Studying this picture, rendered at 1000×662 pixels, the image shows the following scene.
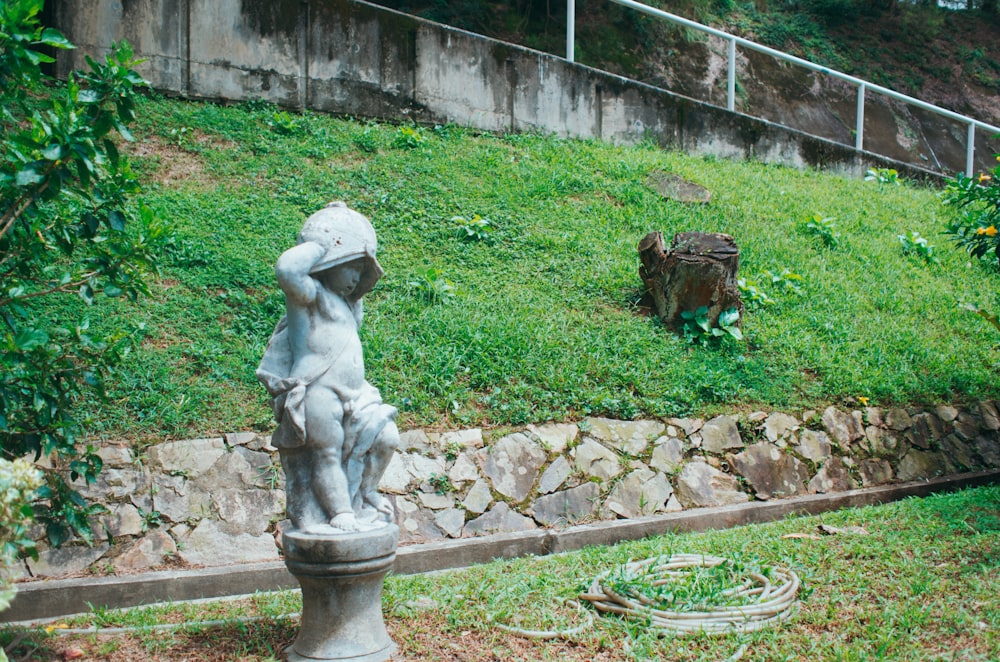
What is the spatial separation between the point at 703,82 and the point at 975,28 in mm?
9426

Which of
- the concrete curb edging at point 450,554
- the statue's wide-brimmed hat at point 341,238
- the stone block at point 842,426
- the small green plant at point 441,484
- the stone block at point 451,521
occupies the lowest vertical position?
the concrete curb edging at point 450,554

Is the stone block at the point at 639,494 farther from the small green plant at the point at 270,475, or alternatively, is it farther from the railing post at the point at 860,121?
the railing post at the point at 860,121

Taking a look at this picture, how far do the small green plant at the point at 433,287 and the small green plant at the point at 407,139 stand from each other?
10.3 feet

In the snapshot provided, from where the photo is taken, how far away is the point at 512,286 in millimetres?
8594

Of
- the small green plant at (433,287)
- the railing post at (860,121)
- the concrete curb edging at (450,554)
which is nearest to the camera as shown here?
the concrete curb edging at (450,554)

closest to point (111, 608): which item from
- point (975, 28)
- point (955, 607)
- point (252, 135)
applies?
point (955, 607)

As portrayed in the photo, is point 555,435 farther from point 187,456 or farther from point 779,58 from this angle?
point 779,58

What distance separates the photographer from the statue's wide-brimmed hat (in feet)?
14.4

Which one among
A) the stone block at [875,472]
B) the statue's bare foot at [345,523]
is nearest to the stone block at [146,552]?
the statue's bare foot at [345,523]

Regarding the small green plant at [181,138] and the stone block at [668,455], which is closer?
the stone block at [668,455]

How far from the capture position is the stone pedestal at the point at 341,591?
4137mm

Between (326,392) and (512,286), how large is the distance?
4471mm

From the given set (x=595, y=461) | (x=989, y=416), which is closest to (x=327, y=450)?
(x=595, y=461)

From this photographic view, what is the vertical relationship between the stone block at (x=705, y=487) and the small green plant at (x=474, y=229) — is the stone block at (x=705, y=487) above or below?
below
